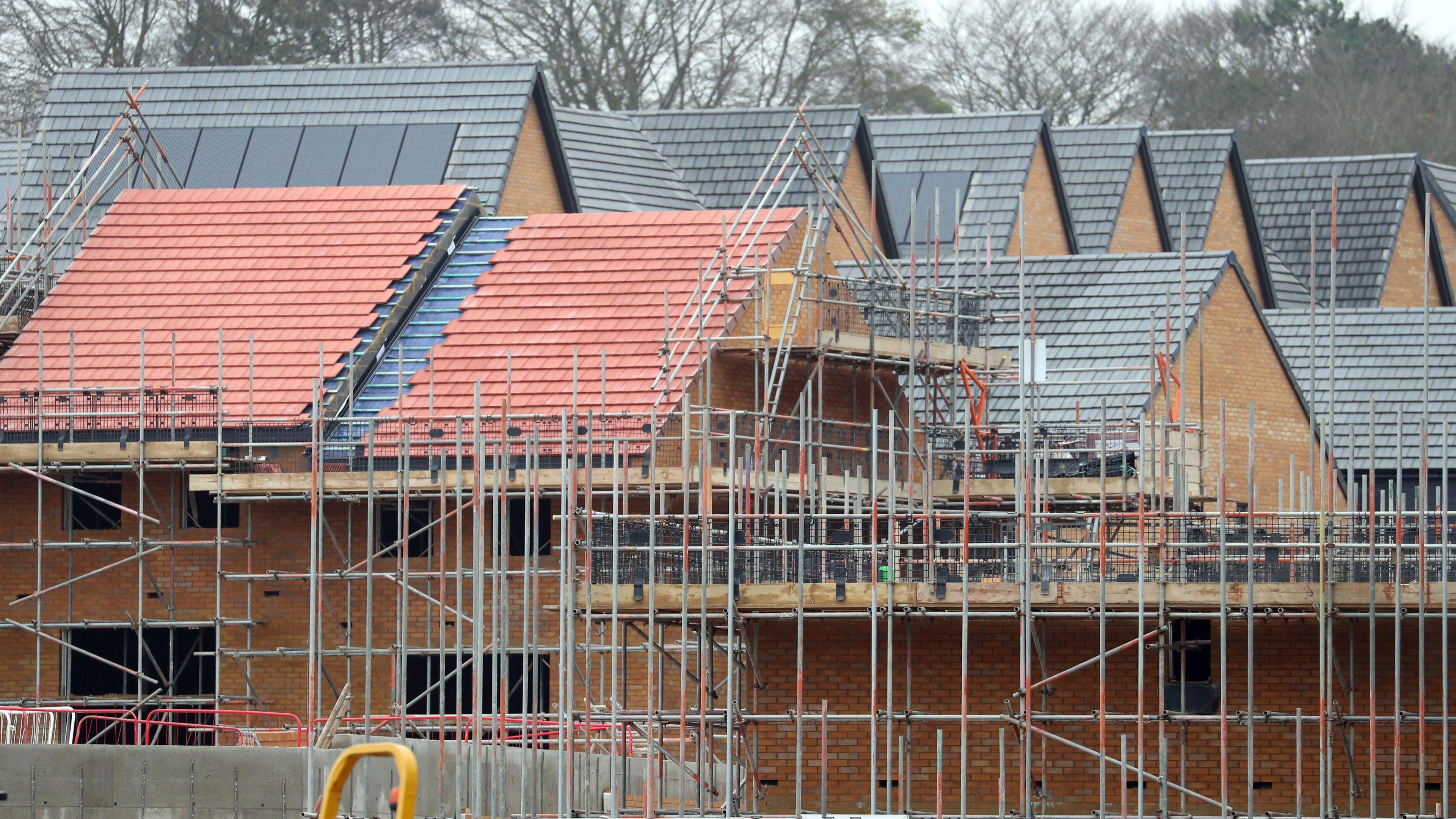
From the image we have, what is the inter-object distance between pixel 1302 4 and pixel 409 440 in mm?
51395

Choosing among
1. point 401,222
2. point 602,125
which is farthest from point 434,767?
point 602,125

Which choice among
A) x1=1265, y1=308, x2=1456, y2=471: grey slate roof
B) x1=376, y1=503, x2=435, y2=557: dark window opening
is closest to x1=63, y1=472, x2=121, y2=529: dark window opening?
x1=376, y1=503, x2=435, y2=557: dark window opening

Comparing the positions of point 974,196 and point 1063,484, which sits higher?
point 974,196

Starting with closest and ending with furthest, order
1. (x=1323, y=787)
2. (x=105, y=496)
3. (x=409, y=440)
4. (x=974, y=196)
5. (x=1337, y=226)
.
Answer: (x=1323, y=787) → (x=409, y=440) → (x=105, y=496) → (x=974, y=196) → (x=1337, y=226)

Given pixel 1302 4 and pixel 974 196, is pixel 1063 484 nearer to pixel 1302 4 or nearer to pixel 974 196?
pixel 974 196

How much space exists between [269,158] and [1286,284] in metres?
18.4

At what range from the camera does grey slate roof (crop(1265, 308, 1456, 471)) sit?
38.6m

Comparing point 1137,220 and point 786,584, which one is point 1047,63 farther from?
point 786,584

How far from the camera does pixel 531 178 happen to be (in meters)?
38.4

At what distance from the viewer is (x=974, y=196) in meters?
43.6

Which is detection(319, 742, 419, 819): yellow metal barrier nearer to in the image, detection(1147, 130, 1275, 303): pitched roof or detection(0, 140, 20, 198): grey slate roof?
detection(0, 140, 20, 198): grey slate roof

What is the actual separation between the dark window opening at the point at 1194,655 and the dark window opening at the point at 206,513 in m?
10.9

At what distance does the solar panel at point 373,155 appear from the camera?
38.1 m

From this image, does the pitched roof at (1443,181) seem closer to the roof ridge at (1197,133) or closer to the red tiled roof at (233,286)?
the roof ridge at (1197,133)
